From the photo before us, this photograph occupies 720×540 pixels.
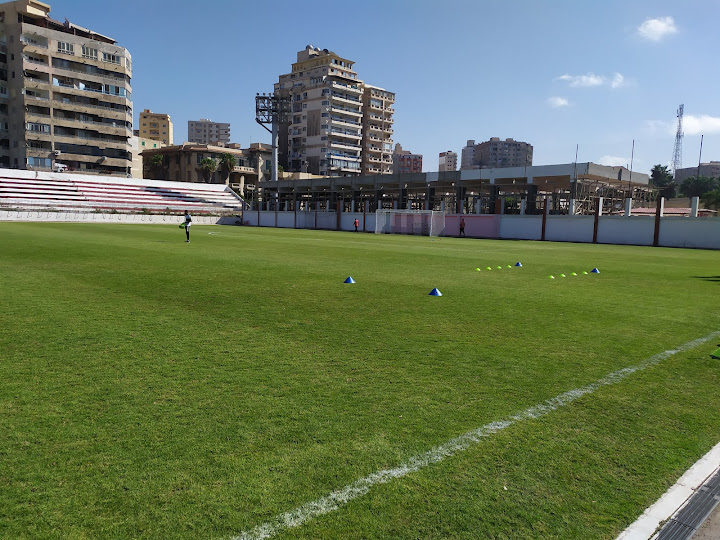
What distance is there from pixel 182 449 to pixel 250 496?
80cm

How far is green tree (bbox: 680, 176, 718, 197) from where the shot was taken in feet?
Answer: 350

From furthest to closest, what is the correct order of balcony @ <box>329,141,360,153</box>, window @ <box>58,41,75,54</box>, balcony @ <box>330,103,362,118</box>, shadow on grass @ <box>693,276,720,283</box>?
balcony @ <box>329,141,360,153</box>, balcony @ <box>330,103,362,118</box>, window @ <box>58,41,75,54</box>, shadow on grass @ <box>693,276,720,283</box>

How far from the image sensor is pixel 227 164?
104625mm

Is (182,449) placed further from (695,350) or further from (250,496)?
(695,350)

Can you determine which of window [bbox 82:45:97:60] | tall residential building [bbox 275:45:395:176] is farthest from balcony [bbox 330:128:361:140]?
window [bbox 82:45:97:60]

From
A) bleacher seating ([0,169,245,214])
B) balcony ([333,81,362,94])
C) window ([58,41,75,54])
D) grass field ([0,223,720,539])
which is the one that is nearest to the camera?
grass field ([0,223,720,539])

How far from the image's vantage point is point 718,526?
281 cm

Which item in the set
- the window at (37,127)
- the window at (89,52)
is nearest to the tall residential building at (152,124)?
the window at (89,52)

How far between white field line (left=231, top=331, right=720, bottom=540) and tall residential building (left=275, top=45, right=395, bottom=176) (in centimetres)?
10427

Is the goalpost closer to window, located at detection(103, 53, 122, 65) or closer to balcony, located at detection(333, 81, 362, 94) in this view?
window, located at detection(103, 53, 122, 65)

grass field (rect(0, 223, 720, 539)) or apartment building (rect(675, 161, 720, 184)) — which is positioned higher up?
apartment building (rect(675, 161, 720, 184))

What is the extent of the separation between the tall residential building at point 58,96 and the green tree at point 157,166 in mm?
21866

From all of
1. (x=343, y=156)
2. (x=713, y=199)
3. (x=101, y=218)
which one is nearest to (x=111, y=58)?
(x=101, y=218)

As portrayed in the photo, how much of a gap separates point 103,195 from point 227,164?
131 feet
